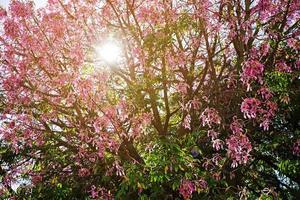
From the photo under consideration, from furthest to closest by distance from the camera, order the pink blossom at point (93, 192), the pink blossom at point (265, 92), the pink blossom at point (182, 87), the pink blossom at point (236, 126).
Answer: the pink blossom at point (182, 87)
the pink blossom at point (93, 192)
the pink blossom at point (265, 92)
the pink blossom at point (236, 126)

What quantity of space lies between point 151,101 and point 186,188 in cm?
210

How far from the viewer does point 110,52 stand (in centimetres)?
972

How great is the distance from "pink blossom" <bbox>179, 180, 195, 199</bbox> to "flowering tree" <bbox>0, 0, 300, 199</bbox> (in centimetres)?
3

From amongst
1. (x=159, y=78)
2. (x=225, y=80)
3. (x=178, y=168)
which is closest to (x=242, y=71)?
(x=225, y=80)

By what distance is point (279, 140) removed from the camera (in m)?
10.1

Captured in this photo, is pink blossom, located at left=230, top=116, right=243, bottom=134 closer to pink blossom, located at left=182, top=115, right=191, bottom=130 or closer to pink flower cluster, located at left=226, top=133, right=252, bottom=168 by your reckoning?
pink flower cluster, located at left=226, top=133, right=252, bottom=168

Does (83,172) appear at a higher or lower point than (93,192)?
higher

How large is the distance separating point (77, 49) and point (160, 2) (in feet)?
7.01

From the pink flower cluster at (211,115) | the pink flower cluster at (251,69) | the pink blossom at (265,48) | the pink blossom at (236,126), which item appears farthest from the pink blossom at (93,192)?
the pink blossom at (265,48)

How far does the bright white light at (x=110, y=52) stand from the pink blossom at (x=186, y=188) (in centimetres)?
330

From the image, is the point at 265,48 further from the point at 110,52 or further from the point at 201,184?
the point at 110,52

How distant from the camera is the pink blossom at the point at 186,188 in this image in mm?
7964

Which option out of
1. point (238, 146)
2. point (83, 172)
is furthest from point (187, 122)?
point (83, 172)

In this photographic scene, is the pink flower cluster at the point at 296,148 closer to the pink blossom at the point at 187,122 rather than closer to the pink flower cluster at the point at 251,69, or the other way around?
the pink flower cluster at the point at 251,69
